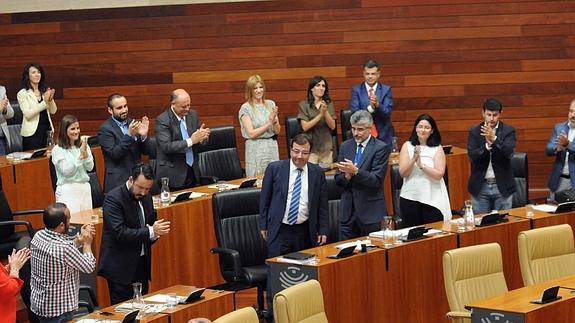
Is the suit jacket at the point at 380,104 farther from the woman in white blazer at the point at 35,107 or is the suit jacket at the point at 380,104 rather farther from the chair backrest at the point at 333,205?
the woman in white blazer at the point at 35,107

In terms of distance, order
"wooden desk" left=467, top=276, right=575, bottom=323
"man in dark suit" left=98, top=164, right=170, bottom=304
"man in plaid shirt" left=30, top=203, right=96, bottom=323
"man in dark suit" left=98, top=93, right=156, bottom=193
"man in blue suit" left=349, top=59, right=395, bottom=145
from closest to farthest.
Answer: "wooden desk" left=467, top=276, right=575, bottom=323, "man in plaid shirt" left=30, top=203, right=96, bottom=323, "man in dark suit" left=98, top=164, right=170, bottom=304, "man in dark suit" left=98, top=93, right=156, bottom=193, "man in blue suit" left=349, top=59, right=395, bottom=145

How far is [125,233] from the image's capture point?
7.41 meters

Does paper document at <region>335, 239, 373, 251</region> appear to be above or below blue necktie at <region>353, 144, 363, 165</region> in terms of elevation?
below

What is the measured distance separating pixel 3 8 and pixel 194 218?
4693 mm

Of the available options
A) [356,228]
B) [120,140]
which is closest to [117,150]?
[120,140]

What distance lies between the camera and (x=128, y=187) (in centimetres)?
752

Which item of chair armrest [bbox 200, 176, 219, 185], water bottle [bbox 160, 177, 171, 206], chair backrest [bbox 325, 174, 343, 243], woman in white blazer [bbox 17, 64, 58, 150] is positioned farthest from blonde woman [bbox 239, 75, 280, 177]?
woman in white blazer [bbox 17, 64, 58, 150]

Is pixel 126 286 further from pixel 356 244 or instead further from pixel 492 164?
pixel 492 164

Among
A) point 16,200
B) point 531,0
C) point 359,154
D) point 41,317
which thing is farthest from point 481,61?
point 41,317

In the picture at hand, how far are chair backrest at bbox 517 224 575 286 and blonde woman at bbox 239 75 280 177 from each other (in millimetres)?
3225

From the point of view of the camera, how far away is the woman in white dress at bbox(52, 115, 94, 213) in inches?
351

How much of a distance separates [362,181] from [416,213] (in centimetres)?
79

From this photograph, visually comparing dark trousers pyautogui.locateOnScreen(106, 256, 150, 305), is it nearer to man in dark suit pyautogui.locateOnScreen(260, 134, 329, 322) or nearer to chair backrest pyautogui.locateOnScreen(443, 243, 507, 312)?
man in dark suit pyautogui.locateOnScreen(260, 134, 329, 322)

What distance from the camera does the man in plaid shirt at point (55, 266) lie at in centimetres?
681
